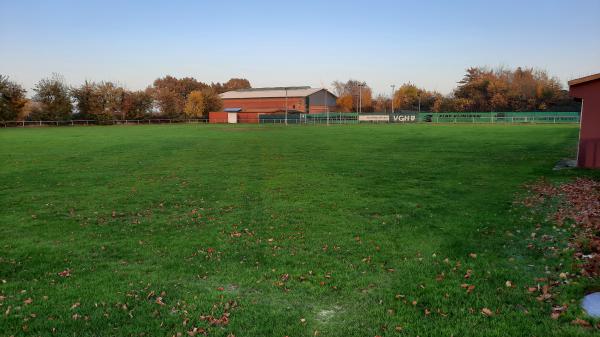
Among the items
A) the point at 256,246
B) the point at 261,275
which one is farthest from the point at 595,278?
the point at 256,246

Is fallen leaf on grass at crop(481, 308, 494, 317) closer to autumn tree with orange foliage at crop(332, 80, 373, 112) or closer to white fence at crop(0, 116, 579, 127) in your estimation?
white fence at crop(0, 116, 579, 127)

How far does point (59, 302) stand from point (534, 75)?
10841 cm

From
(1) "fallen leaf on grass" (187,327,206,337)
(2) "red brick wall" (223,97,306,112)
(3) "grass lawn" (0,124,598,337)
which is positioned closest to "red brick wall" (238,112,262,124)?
(2) "red brick wall" (223,97,306,112)

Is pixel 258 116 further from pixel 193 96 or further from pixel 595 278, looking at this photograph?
pixel 595 278

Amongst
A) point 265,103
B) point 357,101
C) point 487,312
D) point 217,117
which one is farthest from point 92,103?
point 487,312

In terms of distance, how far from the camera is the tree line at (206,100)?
233 feet

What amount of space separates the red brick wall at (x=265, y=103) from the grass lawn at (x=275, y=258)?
8825 centimetres

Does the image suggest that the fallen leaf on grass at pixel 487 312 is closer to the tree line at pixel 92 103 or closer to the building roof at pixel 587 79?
the building roof at pixel 587 79

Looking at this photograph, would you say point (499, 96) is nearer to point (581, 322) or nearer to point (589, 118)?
point (589, 118)

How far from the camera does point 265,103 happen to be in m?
106

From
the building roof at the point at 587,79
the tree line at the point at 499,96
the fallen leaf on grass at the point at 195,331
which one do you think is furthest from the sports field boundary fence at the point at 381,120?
the fallen leaf on grass at the point at 195,331

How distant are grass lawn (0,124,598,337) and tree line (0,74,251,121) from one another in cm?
6259

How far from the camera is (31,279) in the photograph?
6.29 m

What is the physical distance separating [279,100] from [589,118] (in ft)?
298
